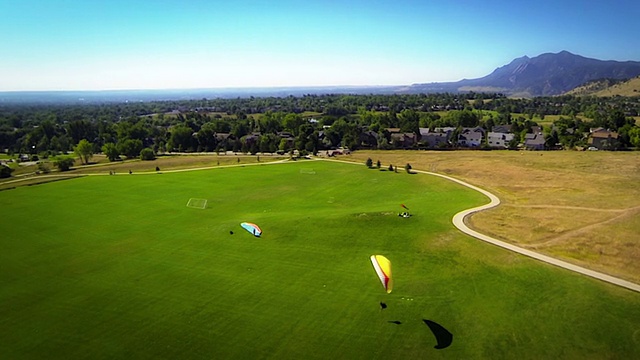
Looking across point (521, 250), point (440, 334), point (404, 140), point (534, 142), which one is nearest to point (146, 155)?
point (404, 140)

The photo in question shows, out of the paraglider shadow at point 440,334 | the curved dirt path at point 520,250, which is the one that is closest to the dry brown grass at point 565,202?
the curved dirt path at point 520,250

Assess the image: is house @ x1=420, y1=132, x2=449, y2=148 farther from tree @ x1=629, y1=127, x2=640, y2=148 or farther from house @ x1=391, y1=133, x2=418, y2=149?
tree @ x1=629, y1=127, x2=640, y2=148

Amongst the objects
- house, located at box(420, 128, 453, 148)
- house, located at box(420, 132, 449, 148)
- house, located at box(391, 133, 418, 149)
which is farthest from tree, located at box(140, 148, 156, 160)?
house, located at box(420, 132, 449, 148)

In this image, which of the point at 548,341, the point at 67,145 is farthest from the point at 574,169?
the point at 67,145

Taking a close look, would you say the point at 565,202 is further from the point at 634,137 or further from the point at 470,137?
the point at 470,137

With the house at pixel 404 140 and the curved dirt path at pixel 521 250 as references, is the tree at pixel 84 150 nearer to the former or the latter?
the house at pixel 404 140

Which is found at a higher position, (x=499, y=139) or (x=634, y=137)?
(x=634, y=137)
